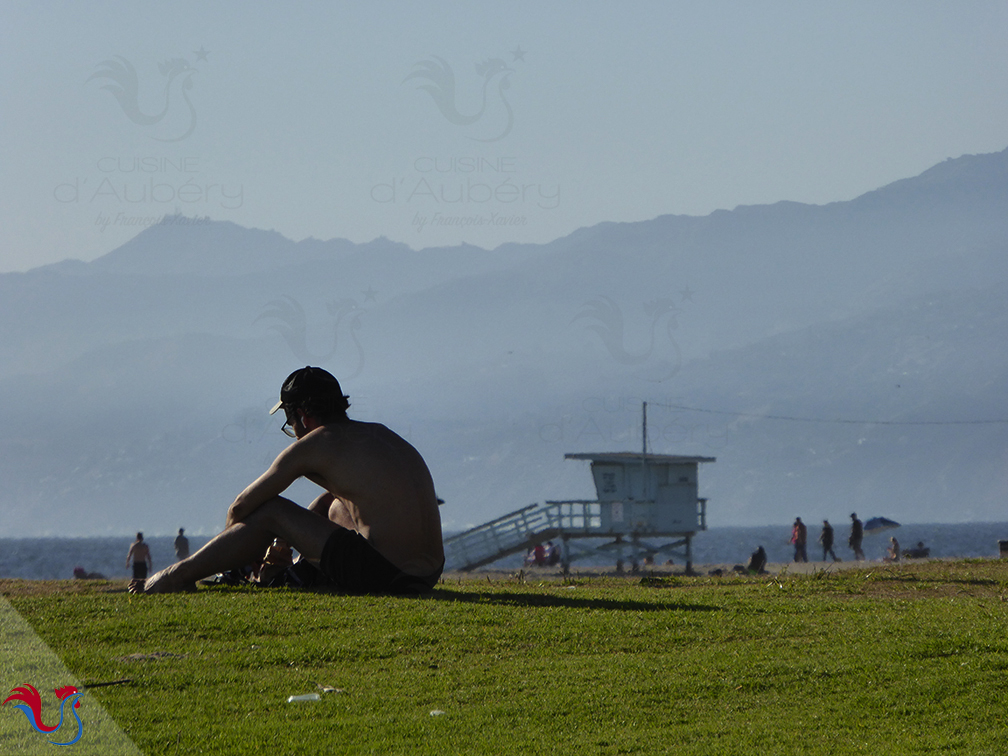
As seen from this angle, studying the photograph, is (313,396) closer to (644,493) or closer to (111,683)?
(111,683)

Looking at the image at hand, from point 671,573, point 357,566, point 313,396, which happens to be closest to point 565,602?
point 357,566

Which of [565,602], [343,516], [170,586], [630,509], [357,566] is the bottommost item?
[565,602]

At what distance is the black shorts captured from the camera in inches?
378

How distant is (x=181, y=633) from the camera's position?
310 inches

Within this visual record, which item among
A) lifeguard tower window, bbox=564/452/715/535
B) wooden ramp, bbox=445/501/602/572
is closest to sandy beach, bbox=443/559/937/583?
wooden ramp, bbox=445/501/602/572

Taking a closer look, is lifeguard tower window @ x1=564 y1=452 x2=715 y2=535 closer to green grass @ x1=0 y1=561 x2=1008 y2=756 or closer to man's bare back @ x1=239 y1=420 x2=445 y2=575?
green grass @ x1=0 y1=561 x2=1008 y2=756

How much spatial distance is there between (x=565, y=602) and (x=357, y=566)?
1.72 metres

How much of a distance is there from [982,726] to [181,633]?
4787 mm

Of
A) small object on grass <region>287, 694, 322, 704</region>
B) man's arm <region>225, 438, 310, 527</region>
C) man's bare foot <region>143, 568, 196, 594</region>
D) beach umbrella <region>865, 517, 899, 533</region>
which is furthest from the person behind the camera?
beach umbrella <region>865, 517, 899, 533</region>

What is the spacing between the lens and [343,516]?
986 centimetres

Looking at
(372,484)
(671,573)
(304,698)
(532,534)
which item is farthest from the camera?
(532,534)

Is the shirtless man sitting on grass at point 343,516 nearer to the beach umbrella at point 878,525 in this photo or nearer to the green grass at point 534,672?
the green grass at point 534,672

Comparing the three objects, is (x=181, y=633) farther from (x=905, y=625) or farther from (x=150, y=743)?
(x=905, y=625)

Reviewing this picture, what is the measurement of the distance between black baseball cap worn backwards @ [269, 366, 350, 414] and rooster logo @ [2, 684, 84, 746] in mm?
4053
